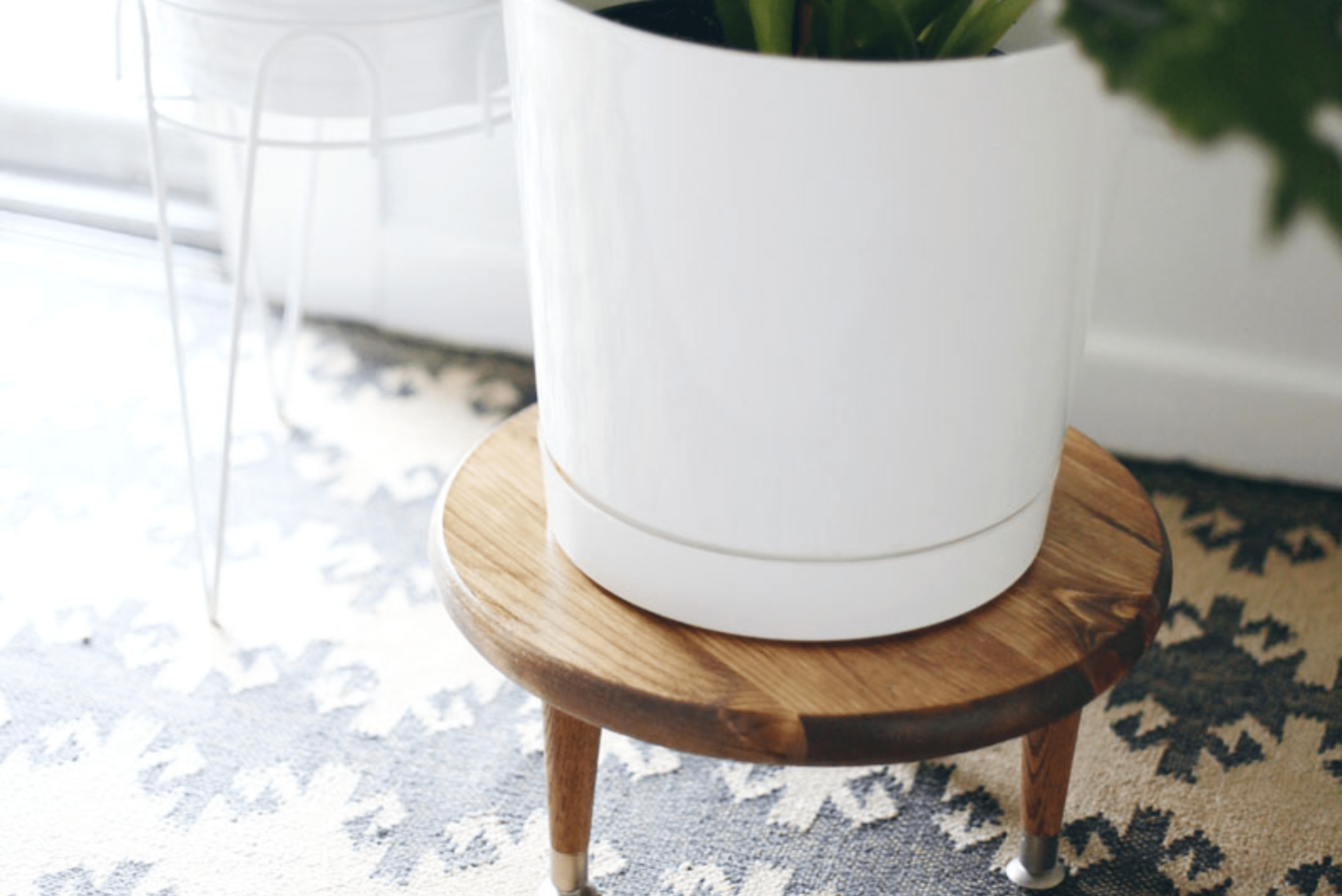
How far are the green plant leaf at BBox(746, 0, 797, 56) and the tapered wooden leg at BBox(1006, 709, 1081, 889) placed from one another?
0.38 metres

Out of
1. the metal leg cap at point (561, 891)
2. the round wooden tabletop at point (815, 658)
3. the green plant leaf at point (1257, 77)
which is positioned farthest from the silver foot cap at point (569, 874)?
the green plant leaf at point (1257, 77)

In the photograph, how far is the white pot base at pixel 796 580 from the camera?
0.56 meters

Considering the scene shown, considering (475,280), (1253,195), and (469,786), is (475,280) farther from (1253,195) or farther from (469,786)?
(1253,195)

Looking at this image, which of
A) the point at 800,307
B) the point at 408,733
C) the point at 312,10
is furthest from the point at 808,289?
the point at 408,733

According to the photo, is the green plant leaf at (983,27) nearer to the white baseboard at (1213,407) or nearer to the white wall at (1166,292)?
the white wall at (1166,292)

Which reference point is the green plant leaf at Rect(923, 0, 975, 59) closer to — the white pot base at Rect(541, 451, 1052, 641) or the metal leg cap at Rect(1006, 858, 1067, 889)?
the white pot base at Rect(541, 451, 1052, 641)

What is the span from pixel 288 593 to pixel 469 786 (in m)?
0.26

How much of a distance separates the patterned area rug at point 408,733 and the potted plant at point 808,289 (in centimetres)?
30

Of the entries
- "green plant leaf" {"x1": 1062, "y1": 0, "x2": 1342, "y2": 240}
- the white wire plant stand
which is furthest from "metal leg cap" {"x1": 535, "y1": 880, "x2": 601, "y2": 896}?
"green plant leaf" {"x1": 1062, "y1": 0, "x2": 1342, "y2": 240}

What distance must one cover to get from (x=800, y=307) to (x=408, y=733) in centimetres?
55

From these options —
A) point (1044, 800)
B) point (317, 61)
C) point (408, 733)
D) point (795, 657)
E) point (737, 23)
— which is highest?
point (737, 23)

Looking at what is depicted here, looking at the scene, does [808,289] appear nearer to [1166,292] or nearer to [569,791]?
[569,791]

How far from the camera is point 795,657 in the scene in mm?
586

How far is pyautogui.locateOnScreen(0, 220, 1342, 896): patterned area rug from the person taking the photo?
2.67ft
